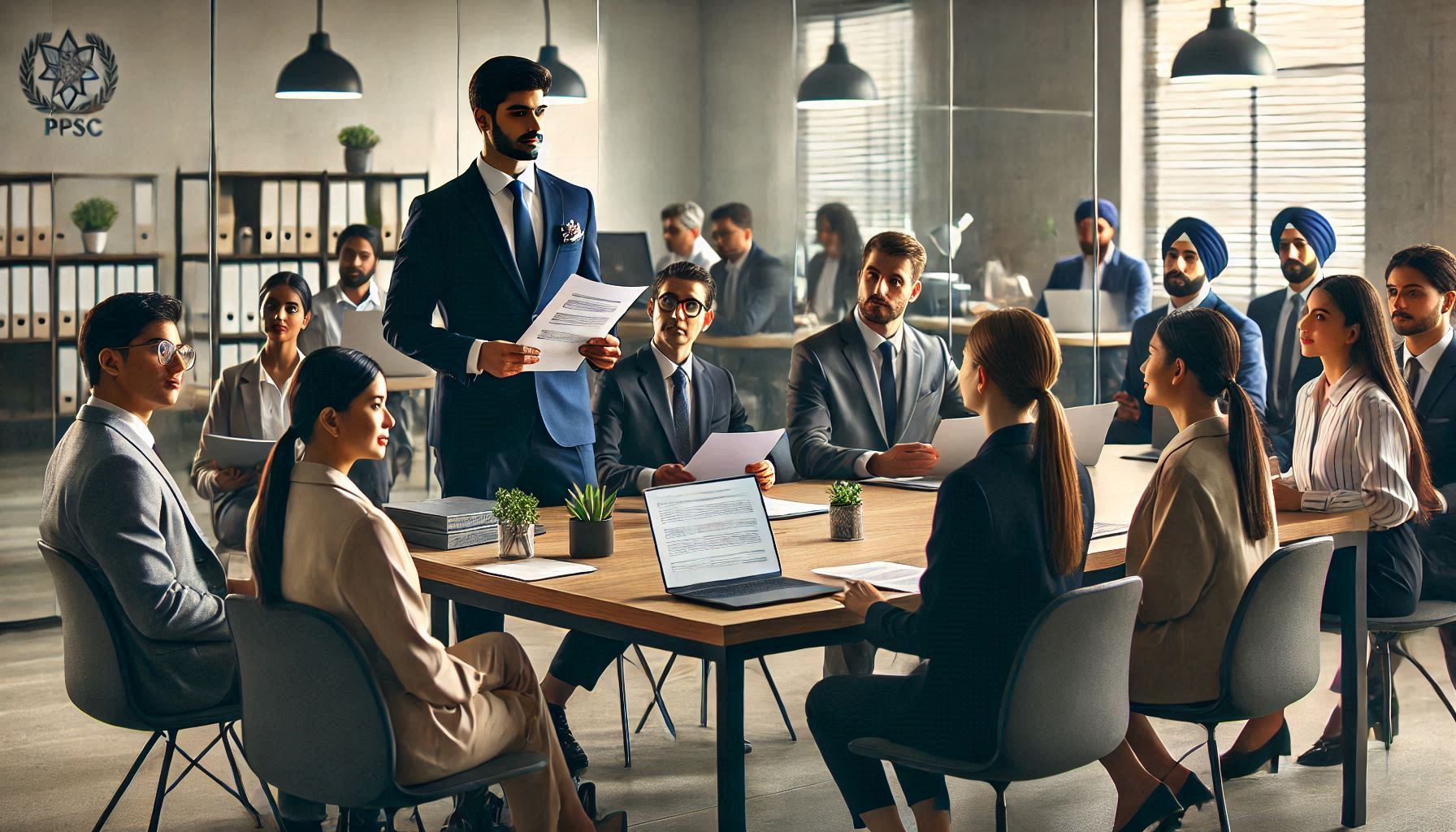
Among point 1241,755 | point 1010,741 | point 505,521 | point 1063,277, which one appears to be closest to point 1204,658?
point 1010,741

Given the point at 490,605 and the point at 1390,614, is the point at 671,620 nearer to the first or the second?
the point at 490,605

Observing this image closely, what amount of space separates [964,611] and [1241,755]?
1.83 metres

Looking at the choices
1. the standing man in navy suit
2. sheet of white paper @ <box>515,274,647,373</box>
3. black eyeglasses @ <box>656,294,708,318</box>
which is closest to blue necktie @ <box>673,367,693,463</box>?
black eyeglasses @ <box>656,294,708,318</box>

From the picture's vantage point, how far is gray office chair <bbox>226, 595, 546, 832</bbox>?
246 centimetres

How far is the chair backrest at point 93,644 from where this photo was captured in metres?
2.90

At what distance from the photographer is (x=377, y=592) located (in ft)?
8.25

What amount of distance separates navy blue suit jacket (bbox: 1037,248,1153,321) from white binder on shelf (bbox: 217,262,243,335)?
370 cm

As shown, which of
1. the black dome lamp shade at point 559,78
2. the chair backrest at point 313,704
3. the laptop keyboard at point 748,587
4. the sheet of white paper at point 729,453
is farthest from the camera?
the black dome lamp shade at point 559,78

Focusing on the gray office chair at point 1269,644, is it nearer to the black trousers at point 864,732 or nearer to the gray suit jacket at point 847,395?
the black trousers at point 864,732

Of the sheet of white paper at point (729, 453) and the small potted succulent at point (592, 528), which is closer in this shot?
the small potted succulent at point (592, 528)

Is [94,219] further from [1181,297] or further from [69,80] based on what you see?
[1181,297]


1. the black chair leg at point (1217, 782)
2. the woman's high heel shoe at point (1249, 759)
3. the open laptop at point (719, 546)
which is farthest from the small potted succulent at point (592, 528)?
the woman's high heel shoe at point (1249, 759)

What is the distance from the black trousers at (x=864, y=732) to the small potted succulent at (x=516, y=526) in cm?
63

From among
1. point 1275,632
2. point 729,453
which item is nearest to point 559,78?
point 729,453
